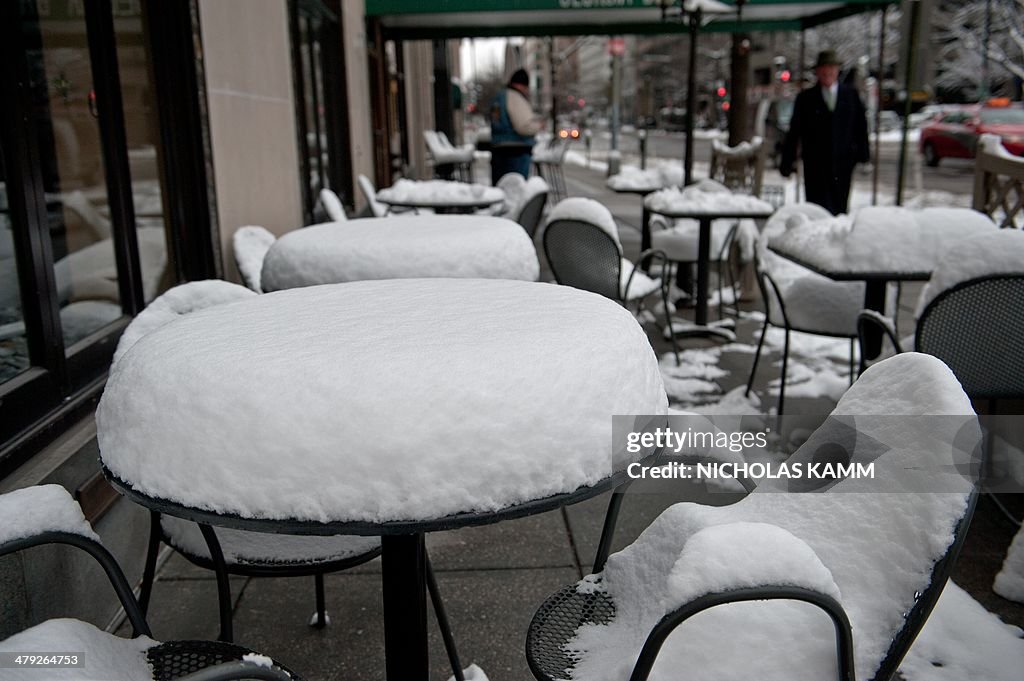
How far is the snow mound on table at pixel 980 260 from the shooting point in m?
2.88

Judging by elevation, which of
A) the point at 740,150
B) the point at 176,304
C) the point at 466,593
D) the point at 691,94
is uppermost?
the point at 691,94

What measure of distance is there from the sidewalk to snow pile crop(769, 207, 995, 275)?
3.49 feet

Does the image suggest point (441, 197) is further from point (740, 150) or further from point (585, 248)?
point (740, 150)

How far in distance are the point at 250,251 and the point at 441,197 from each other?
2.68m

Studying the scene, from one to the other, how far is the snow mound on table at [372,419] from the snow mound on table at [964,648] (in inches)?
56.8

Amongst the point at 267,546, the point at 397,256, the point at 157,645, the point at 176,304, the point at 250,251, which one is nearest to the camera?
the point at 157,645

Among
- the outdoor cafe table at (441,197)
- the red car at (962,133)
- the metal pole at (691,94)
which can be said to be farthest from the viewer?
the red car at (962,133)

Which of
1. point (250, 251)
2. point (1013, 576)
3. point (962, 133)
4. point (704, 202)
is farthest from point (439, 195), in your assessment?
point (962, 133)

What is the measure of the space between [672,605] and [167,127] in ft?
12.3

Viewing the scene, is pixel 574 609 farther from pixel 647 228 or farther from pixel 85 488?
pixel 647 228

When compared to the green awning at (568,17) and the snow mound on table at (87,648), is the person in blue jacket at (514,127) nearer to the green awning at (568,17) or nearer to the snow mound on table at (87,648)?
the green awning at (568,17)

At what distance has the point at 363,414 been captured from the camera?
49.5 inches

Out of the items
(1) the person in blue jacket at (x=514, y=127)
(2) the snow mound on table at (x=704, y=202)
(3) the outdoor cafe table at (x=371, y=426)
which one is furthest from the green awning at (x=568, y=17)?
(3) the outdoor cafe table at (x=371, y=426)

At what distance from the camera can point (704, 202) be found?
6.30 meters
